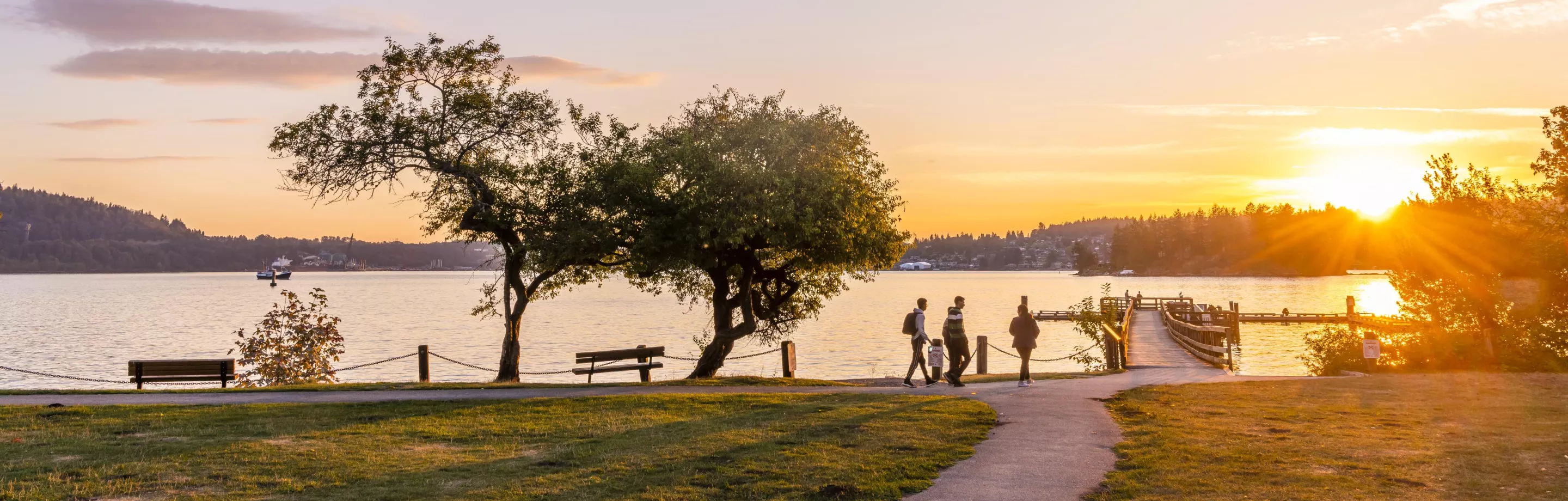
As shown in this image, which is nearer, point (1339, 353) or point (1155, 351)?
point (1339, 353)

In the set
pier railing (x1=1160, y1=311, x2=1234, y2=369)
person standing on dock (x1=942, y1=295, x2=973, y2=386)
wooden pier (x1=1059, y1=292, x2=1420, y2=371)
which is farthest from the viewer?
wooden pier (x1=1059, y1=292, x2=1420, y2=371)

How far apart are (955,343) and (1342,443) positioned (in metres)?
8.49

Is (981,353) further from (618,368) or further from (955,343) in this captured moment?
(618,368)

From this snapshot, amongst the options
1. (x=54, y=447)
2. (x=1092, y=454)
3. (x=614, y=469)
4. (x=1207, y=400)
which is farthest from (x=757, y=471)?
(x=1207, y=400)

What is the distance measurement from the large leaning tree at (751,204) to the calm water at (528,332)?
6389 millimetres

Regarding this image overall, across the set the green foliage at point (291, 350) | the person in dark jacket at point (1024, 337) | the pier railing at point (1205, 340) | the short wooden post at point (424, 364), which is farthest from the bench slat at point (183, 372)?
the pier railing at point (1205, 340)

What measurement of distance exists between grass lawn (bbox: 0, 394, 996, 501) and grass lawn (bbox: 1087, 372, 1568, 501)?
2.23 m

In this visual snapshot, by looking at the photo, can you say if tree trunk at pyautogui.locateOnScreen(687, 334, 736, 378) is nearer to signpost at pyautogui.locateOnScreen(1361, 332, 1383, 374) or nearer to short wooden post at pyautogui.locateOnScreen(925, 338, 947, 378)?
short wooden post at pyautogui.locateOnScreen(925, 338, 947, 378)

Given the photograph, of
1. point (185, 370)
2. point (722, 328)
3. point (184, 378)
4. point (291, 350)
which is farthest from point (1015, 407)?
point (184, 378)

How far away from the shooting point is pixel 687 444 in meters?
11.8

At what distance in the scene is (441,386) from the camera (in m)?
20.1

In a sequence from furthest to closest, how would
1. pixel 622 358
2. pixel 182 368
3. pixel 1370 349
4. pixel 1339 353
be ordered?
1. pixel 1339 353
2. pixel 622 358
3. pixel 1370 349
4. pixel 182 368

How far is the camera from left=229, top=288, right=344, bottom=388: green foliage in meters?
24.3

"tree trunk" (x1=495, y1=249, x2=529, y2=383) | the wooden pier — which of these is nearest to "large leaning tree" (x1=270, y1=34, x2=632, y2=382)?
"tree trunk" (x1=495, y1=249, x2=529, y2=383)
